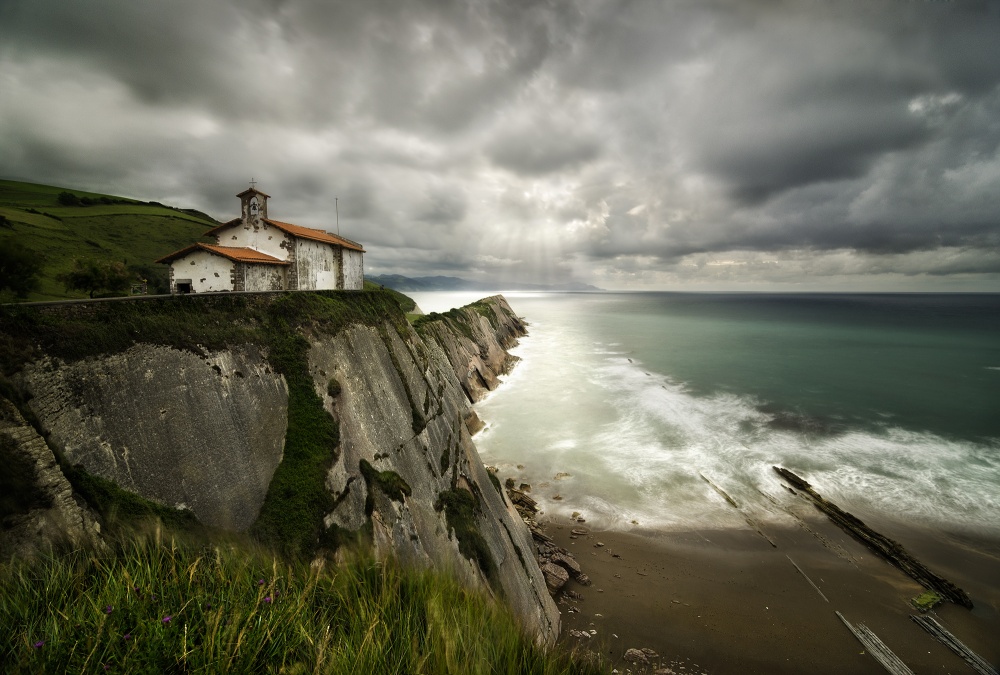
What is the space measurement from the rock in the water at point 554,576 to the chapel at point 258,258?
60.3 feet

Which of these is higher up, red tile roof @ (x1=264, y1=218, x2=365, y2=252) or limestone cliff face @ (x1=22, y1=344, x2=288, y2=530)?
red tile roof @ (x1=264, y1=218, x2=365, y2=252)

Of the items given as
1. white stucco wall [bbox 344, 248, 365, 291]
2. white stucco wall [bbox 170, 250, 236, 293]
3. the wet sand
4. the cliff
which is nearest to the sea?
the wet sand

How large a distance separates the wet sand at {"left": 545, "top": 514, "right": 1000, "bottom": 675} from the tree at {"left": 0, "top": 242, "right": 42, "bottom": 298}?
3630 cm

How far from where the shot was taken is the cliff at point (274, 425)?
8.53 meters

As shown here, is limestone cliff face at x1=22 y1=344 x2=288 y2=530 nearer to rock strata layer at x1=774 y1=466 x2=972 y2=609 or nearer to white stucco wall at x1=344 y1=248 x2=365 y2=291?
white stucco wall at x1=344 y1=248 x2=365 y2=291

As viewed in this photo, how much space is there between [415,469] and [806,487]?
95.2 feet

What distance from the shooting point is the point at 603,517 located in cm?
2430

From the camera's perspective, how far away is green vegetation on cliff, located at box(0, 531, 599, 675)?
3.13 metres

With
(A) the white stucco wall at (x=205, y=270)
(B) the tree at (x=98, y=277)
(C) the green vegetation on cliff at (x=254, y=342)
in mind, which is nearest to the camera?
(C) the green vegetation on cliff at (x=254, y=342)

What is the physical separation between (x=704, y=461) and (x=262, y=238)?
3602 cm

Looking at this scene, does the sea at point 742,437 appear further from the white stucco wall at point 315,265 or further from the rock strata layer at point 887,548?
the white stucco wall at point 315,265

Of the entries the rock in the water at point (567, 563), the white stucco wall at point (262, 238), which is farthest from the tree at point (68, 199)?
the rock in the water at point (567, 563)

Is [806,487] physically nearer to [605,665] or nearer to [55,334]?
[605,665]

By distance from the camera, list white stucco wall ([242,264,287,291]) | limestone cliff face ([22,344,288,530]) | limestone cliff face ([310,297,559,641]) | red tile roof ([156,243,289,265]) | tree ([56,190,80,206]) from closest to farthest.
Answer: limestone cliff face ([22,344,288,530]), limestone cliff face ([310,297,559,641]), red tile roof ([156,243,289,265]), white stucco wall ([242,264,287,291]), tree ([56,190,80,206])
